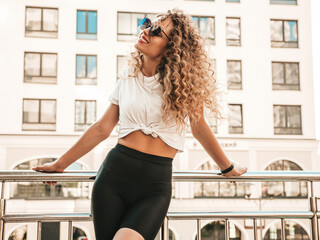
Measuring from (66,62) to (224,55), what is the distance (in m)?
7.77

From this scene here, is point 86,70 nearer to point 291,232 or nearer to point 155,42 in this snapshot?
point 291,232

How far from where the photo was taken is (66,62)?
18234mm

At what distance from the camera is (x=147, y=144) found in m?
2.09

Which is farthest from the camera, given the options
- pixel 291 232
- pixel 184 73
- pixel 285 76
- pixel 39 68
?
pixel 291 232

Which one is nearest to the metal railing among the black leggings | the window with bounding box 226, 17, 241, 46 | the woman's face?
the black leggings

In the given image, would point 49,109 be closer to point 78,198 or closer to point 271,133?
point 78,198

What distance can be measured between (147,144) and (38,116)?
54.9 ft

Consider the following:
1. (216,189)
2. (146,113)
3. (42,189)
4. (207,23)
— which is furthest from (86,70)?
(146,113)

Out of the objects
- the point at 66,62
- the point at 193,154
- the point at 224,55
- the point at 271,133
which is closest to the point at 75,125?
the point at 66,62

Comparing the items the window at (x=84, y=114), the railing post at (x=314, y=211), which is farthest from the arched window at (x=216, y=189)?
the railing post at (x=314, y=211)

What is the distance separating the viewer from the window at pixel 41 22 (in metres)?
18.2

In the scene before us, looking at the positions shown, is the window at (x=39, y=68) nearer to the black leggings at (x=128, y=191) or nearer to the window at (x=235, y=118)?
the window at (x=235, y=118)

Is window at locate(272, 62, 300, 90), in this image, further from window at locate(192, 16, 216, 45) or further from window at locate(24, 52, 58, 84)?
window at locate(24, 52, 58, 84)

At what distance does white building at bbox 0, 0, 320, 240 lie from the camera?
699 inches
